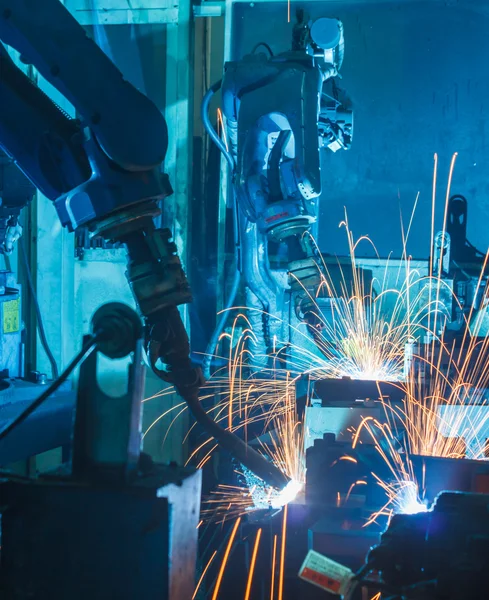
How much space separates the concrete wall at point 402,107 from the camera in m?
4.21

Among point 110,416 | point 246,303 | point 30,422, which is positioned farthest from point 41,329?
point 110,416

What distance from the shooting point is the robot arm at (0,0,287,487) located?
161cm

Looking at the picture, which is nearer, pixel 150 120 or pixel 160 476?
pixel 160 476

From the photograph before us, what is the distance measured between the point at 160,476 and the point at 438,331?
2.82 meters

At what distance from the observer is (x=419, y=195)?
14.2 feet

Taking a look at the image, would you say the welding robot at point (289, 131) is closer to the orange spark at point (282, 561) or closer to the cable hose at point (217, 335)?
the cable hose at point (217, 335)

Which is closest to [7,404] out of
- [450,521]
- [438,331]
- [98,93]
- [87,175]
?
[87,175]

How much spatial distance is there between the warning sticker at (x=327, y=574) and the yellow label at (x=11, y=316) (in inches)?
77.0

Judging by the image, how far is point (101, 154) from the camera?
1646 millimetres

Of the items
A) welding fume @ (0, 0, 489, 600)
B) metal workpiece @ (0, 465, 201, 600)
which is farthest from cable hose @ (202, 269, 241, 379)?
metal workpiece @ (0, 465, 201, 600)

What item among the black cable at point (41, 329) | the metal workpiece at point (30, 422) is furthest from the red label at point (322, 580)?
the black cable at point (41, 329)

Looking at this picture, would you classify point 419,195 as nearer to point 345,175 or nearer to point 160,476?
point 345,175

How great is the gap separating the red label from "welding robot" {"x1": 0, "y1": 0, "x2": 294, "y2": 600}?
24 centimetres

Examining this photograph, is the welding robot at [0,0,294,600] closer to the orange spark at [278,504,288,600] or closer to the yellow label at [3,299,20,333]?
the orange spark at [278,504,288,600]
